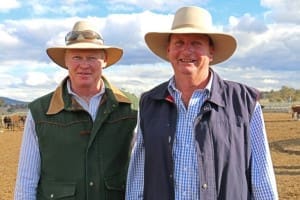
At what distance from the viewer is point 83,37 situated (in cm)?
345

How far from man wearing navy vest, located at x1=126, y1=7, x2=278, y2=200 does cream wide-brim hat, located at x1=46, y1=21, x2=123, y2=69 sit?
1.63 feet

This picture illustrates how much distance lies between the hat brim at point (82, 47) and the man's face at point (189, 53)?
20.8 inches

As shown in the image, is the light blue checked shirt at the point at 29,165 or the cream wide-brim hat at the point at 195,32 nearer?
the cream wide-brim hat at the point at 195,32

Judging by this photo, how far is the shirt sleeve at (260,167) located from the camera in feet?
9.95

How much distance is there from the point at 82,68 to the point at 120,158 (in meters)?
0.62

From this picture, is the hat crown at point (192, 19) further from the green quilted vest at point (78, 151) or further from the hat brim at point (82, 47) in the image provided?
the green quilted vest at point (78, 151)

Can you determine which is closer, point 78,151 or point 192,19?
point 192,19

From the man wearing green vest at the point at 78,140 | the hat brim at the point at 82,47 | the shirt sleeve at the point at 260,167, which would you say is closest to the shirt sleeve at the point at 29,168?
the man wearing green vest at the point at 78,140

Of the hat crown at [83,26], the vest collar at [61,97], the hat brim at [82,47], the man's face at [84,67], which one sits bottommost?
the vest collar at [61,97]

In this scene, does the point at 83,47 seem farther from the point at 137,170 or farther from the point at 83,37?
the point at 137,170

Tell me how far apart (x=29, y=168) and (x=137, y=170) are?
68cm

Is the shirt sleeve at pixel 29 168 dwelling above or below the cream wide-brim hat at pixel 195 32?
below

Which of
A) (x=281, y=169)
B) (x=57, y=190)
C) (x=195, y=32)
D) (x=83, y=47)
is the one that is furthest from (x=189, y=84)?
(x=281, y=169)

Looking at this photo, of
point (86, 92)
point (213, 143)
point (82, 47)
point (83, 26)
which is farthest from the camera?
point (83, 26)
